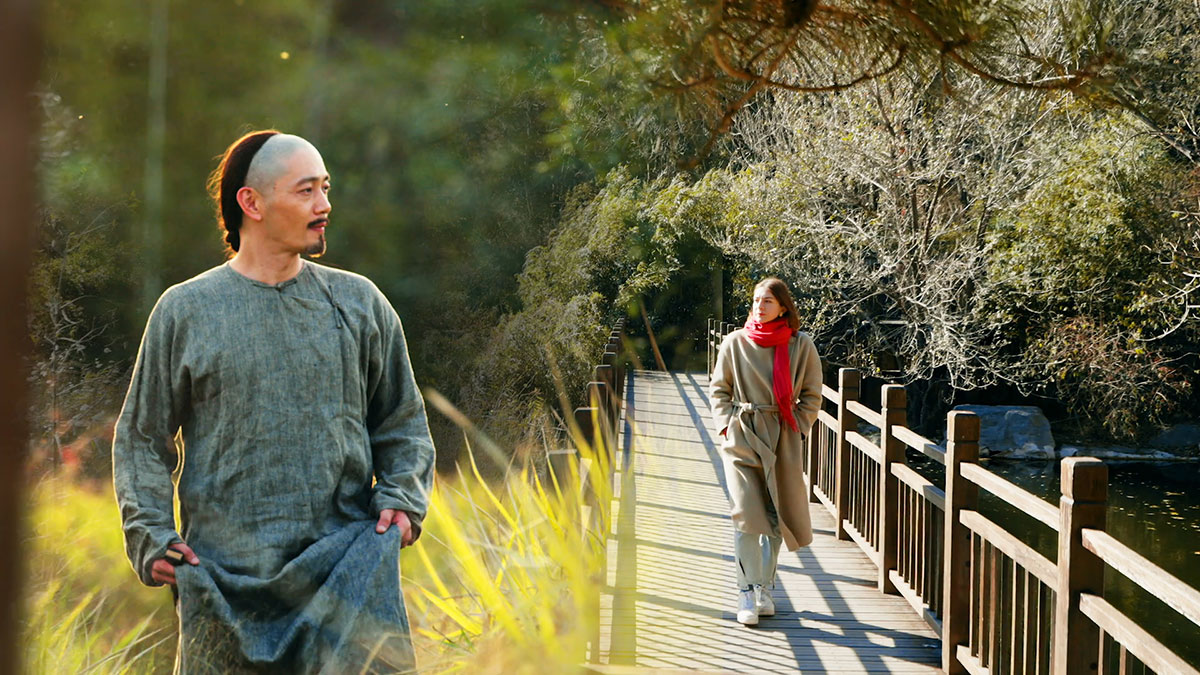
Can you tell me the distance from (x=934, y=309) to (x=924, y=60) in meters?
9.96

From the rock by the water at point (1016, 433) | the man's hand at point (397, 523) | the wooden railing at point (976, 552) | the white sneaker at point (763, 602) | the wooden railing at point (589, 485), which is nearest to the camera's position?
the man's hand at point (397, 523)

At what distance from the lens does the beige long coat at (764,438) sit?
417cm

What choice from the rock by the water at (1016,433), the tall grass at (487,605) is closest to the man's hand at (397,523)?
the tall grass at (487,605)

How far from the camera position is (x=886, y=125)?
11.7m

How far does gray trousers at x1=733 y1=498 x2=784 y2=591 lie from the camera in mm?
4195

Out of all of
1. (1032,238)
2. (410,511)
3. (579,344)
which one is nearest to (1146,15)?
(1032,238)

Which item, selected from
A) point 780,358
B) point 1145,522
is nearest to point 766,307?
point 780,358

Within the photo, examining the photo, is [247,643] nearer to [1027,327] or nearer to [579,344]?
[1027,327]

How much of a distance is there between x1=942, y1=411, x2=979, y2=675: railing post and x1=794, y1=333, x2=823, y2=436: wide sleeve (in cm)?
57

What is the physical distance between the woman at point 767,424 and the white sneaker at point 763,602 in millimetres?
102

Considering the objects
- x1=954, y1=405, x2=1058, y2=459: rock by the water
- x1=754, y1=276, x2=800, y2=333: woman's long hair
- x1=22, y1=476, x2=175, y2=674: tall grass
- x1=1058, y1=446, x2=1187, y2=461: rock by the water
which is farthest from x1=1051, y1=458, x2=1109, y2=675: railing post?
x1=1058, y1=446, x2=1187, y2=461: rock by the water

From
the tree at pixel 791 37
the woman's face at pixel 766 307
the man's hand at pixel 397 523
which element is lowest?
the man's hand at pixel 397 523

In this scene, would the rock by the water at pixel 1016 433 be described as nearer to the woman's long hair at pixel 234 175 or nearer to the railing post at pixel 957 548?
the railing post at pixel 957 548

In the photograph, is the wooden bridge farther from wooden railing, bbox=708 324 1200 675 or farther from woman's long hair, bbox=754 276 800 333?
woman's long hair, bbox=754 276 800 333
